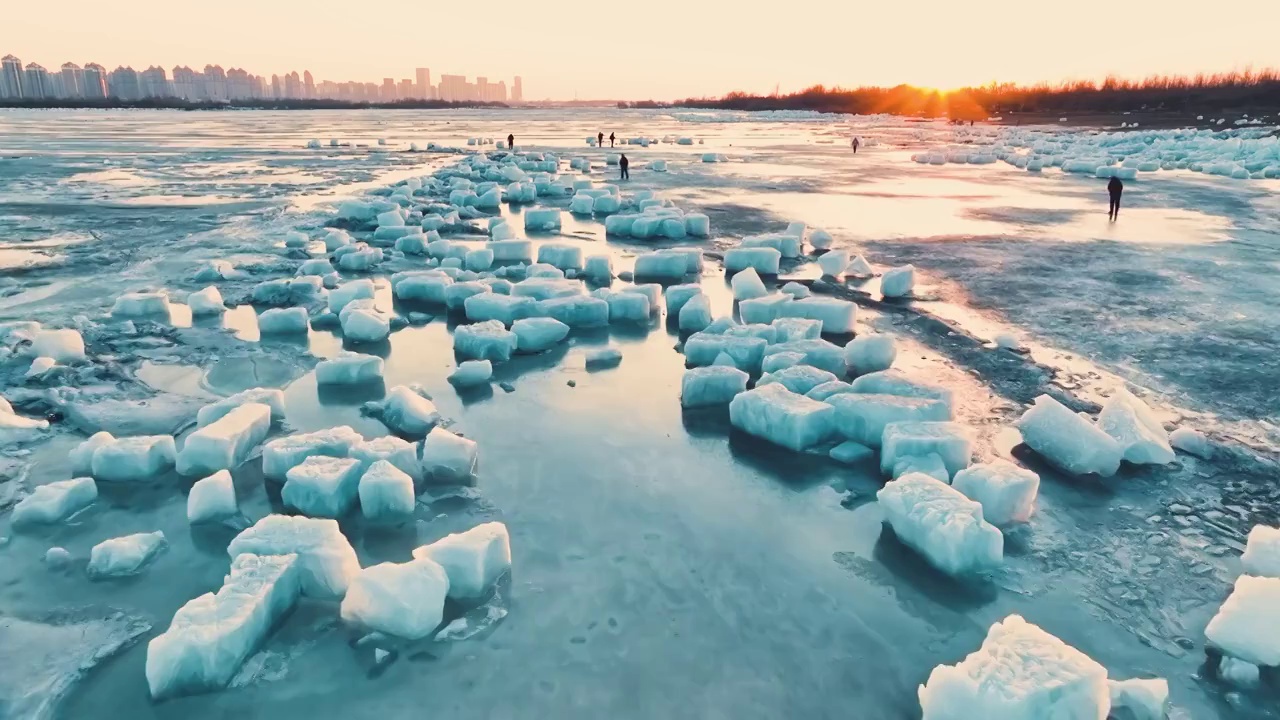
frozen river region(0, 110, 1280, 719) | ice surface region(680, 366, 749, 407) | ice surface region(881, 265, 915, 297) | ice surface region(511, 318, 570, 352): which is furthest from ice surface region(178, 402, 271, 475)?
ice surface region(881, 265, 915, 297)

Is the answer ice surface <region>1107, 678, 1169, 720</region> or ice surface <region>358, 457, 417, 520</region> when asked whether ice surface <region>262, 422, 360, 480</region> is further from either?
ice surface <region>1107, 678, 1169, 720</region>

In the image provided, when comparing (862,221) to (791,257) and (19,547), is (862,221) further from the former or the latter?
(19,547)

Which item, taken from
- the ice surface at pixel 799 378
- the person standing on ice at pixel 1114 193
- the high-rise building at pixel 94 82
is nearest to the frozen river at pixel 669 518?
the ice surface at pixel 799 378

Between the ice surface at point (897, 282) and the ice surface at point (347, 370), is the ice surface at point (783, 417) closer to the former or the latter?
the ice surface at point (347, 370)

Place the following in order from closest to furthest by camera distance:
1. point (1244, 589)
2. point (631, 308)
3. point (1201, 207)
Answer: point (1244, 589) < point (631, 308) < point (1201, 207)

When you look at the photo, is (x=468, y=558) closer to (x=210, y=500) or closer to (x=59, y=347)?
(x=210, y=500)

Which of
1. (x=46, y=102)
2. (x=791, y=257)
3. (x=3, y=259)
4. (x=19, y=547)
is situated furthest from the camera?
(x=46, y=102)

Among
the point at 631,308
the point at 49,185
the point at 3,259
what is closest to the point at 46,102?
the point at 49,185

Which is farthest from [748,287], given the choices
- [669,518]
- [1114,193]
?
[1114,193]
